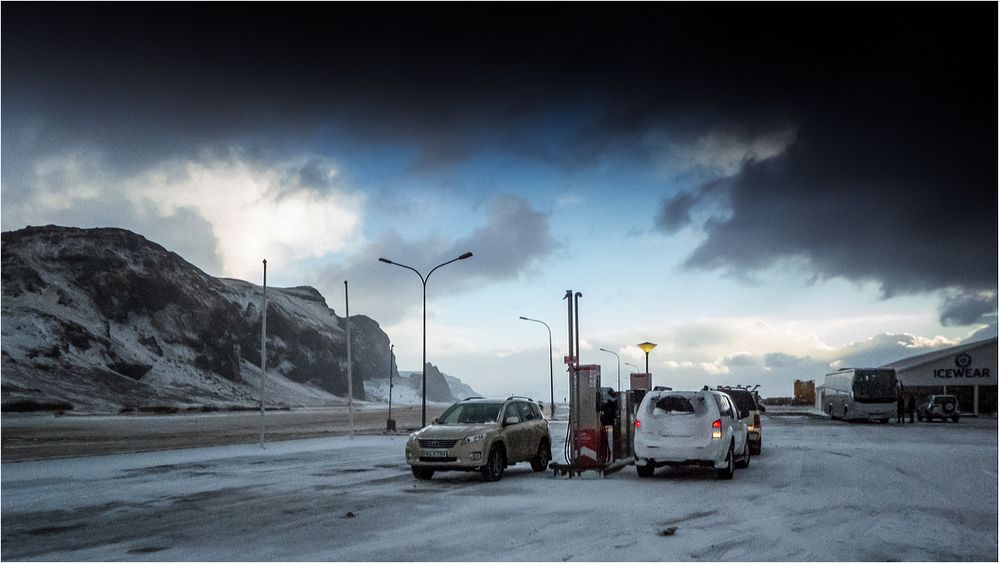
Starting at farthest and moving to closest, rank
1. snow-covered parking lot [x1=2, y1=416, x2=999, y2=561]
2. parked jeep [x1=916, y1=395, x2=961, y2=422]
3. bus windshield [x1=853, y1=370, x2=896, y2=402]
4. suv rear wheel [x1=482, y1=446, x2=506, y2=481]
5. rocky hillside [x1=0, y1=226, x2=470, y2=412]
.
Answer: rocky hillside [x1=0, y1=226, x2=470, y2=412] → parked jeep [x1=916, y1=395, x2=961, y2=422] → bus windshield [x1=853, y1=370, x2=896, y2=402] → suv rear wheel [x1=482, y1=446, x2=506, y2=481] → snow-covered parking lot [x1=2, y1=416, x2=999, y2=561]

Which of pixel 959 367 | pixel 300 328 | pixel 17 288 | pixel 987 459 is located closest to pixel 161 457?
pixel 987 459

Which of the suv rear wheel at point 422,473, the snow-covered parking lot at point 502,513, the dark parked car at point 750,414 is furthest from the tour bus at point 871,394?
the suv rear wheel at point 422,473

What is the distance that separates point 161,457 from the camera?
24.3 meters

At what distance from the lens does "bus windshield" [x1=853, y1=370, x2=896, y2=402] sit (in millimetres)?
49062

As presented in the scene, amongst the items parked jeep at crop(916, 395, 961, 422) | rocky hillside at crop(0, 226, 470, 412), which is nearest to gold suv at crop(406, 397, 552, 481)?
parked jeep at crop(916, 395, 961, 422)

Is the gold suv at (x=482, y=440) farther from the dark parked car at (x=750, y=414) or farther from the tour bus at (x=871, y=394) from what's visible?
the tour bus at (x=871, y=394)

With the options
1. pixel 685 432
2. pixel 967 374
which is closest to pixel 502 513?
pixel 685 432

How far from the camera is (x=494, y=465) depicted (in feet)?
54.7

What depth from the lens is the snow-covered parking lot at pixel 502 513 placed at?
29.7 ft

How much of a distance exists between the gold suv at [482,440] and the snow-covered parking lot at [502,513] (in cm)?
45

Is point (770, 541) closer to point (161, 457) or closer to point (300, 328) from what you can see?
point (161, 457)

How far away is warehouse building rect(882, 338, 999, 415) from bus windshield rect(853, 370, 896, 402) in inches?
885

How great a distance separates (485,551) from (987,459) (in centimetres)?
1787

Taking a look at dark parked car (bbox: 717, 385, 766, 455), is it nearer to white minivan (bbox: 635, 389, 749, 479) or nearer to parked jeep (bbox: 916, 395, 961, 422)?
white minivan (bbox: 635, 389, 749, 479)
